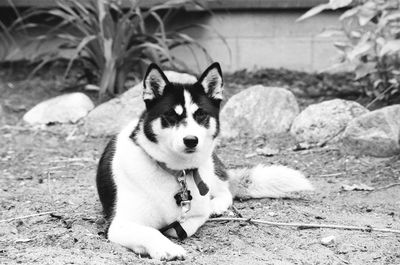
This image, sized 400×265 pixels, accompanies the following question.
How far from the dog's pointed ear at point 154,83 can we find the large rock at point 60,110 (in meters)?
2.95

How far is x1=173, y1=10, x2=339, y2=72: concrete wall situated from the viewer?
6.95 meters

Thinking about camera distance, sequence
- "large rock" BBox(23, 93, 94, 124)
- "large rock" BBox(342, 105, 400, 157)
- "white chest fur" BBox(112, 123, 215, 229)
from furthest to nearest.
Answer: "large rock" BBox(23, 93, 94, 124)
"large rock" BBox(342, 105, 400, 157)
"white chest fur" BBox(112, 123, 215, 229)

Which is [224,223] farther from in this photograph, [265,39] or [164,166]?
[265,39]

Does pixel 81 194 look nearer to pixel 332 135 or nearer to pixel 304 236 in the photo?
pixel 304 236

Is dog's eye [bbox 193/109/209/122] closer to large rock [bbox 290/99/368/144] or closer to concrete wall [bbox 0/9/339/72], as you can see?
large rock [bbox 290/99/368/144]

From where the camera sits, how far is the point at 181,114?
315 centimetres

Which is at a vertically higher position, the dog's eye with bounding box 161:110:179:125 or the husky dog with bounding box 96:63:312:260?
the dog's eye with bounding box 161:110:179:125

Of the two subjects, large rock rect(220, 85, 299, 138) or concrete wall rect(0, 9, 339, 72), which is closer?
large rock rect(220, 85, 299, 138)

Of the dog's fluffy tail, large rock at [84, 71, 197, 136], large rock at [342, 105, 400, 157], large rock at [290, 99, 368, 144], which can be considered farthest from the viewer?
large rock at [84, 71, 197, 136]

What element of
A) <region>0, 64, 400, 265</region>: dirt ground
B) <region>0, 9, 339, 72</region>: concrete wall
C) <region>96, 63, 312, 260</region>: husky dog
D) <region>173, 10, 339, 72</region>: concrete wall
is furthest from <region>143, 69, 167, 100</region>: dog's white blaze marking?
<region>173, 10, 339, 72</region>: concrete wall

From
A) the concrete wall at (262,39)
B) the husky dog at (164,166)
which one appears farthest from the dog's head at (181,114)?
the concrete wall at (262,39)

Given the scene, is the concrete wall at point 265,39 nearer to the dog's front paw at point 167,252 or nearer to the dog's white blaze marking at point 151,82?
the dog's white blaze marking at point 151,82

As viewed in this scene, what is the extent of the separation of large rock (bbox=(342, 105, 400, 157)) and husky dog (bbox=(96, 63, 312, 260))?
5.83 ft

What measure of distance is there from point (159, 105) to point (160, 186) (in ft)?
1.27
